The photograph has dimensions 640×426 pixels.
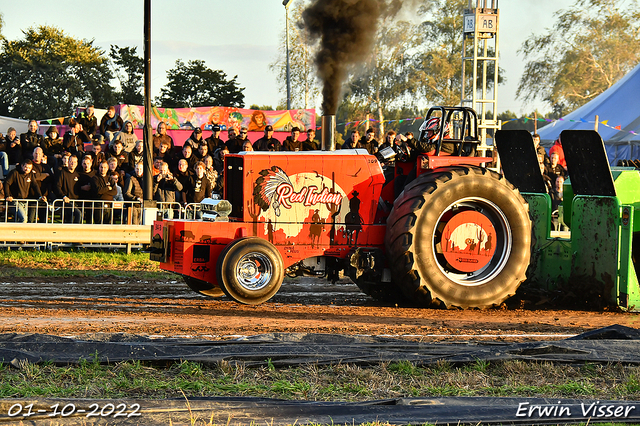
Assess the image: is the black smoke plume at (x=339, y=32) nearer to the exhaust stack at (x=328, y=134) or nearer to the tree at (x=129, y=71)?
the exhaust stack at (x=328, y=134)

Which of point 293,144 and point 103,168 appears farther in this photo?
point 293,144

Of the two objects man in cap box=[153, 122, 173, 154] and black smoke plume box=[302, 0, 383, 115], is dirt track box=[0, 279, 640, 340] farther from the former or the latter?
man in cap box=[153, 122, 173, 154]

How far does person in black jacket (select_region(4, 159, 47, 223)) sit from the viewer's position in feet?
46.3

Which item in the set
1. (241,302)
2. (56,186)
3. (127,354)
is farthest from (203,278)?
(56,186)

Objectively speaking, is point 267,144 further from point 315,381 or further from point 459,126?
point 315,381

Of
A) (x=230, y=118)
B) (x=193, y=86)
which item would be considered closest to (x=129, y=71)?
(x=193, y=86)

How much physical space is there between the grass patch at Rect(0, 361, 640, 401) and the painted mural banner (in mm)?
16628

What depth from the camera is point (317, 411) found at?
4035 millimetres

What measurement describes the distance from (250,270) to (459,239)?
7.66ft

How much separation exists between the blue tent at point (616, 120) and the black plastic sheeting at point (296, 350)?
64.7 ft

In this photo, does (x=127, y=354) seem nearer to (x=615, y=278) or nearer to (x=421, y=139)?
(x=421, y=139)

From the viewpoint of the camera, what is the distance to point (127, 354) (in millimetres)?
5199

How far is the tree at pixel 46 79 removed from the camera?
144 ft

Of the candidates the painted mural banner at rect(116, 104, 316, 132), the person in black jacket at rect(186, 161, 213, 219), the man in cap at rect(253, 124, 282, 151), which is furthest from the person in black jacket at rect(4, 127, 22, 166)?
the painted mural banner at rect(116, 104, 316, 132)
